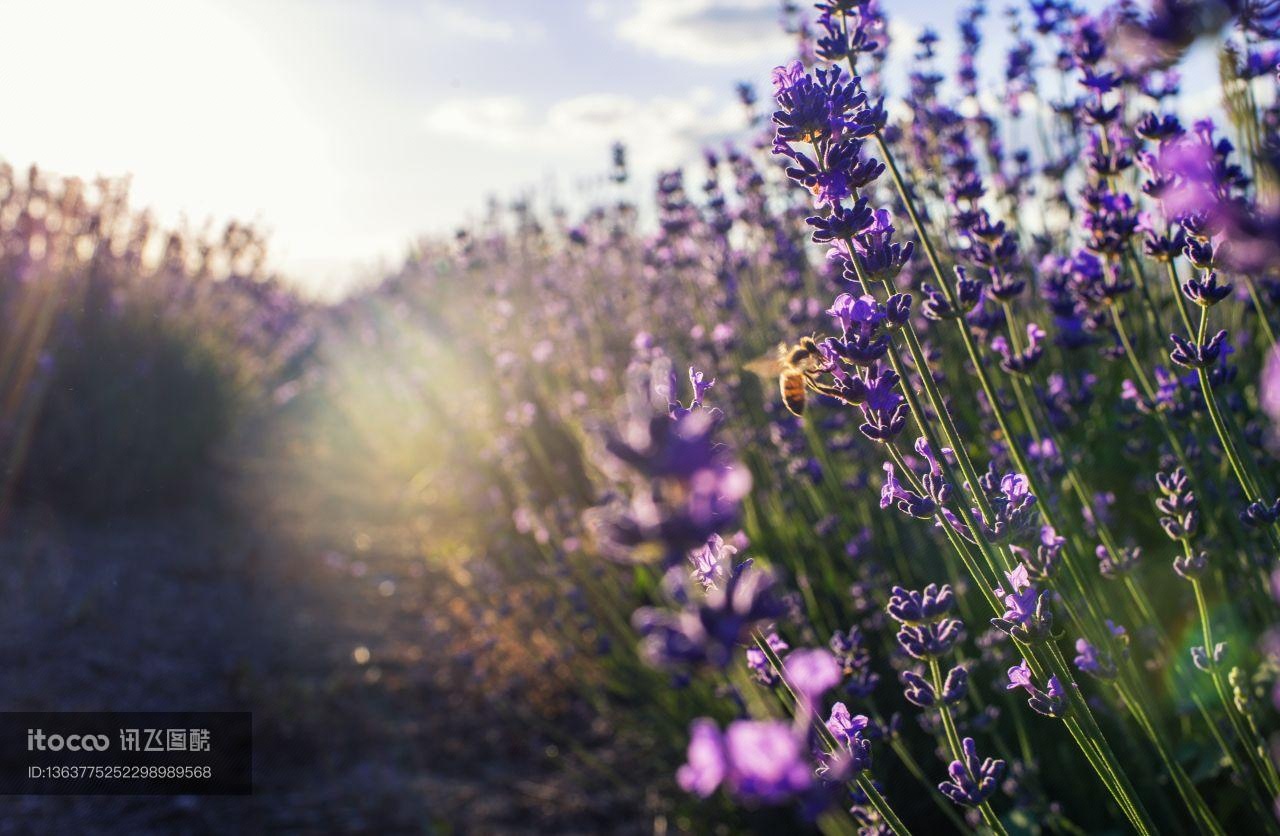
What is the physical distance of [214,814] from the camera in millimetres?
3082

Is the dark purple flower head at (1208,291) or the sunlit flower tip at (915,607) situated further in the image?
the dark purple flower head at (1208,291)

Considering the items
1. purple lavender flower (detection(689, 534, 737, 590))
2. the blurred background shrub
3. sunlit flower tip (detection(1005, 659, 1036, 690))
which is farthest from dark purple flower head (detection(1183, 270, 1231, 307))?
the blurred background shrub

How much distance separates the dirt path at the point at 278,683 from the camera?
3.17m

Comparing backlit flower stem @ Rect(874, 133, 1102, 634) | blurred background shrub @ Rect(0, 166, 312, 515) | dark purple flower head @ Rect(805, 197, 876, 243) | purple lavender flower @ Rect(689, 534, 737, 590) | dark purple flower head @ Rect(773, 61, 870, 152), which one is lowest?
purple lavender flower @ Rect(689, 534, 737, 590)

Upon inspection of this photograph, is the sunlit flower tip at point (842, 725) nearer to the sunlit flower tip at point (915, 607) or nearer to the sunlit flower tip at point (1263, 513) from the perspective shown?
the sunlit flower tip at point (915, 607)

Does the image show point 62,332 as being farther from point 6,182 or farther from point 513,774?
point 513,774

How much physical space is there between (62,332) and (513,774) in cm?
396

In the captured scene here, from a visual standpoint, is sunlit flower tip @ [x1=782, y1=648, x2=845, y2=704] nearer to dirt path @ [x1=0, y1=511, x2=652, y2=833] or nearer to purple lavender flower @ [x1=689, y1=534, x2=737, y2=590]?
purple lavender flower @ [x1=689, y1=534, x2=737, y2=590]

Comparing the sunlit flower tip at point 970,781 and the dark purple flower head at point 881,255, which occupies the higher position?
the dark purple flower head at point 881,255

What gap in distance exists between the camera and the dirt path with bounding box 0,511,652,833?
10.4ft

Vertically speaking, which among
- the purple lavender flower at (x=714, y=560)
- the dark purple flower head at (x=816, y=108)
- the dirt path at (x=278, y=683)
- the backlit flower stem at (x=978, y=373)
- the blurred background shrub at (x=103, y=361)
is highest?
the blurred background shrub at (x=103, y=361)

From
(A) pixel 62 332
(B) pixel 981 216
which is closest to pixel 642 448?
(B) pixel 981 216

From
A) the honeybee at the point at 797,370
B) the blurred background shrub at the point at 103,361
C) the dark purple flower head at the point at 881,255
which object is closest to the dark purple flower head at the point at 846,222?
the dark purple flower head at the point at 881,255

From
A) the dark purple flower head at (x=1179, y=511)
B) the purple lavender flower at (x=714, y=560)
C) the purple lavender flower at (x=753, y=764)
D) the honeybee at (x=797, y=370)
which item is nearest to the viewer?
the purple lavender flower at (x=753, y=764)
